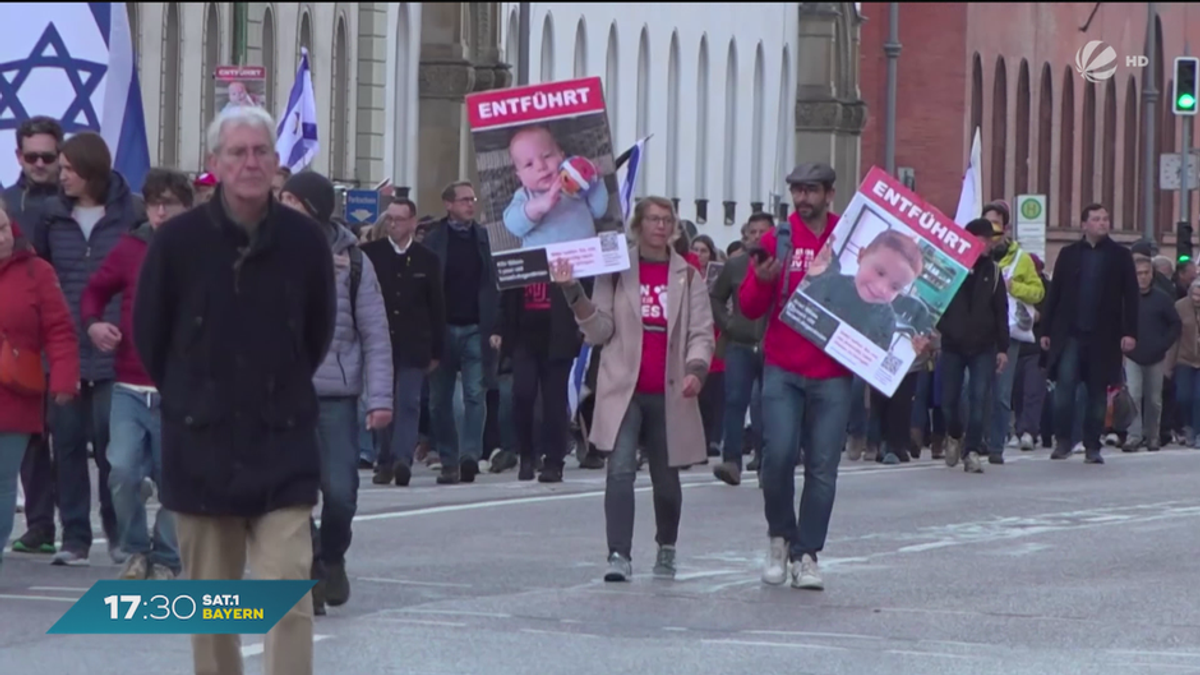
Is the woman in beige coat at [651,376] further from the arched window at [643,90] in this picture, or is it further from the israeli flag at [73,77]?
the arched window at [643,90]

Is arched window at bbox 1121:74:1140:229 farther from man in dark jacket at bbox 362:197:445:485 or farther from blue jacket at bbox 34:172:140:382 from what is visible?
blue jacket at bbox 34:172:140:382

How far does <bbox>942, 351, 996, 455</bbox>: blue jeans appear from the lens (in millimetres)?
22344

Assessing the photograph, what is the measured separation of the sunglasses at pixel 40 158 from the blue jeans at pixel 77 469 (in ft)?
3.77

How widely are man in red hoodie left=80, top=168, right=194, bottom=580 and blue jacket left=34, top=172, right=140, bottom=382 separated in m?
0.74

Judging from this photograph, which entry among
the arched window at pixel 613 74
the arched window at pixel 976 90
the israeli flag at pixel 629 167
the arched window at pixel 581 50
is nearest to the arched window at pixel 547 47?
the arched window at pixel 581 50

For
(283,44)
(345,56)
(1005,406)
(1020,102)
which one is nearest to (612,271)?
(1005,406)

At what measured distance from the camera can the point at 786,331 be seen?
43.9 ft

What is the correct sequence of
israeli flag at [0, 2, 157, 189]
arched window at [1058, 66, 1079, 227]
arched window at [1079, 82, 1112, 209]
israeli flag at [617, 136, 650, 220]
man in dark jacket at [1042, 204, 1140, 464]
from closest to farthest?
1. israeli flag at [0, 2, 157, 189]
2. israeli flag at [617, 136, 650, 220]
3. man in dark jacket at [1042, 204, 1140, 464]
4. arched window at [1058, 66, 1079, 227]
5. arched window at [1079, 82, 1112, 209]

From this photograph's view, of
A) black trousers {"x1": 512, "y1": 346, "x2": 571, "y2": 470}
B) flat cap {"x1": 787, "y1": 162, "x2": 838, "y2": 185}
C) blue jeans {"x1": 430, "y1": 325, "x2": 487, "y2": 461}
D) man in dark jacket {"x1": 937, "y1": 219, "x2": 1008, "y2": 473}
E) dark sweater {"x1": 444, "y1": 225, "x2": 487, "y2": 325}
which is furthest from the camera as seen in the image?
man in dark jacket {"x1": 937, "y1": 219, "x2": 1008, "y2": 473}

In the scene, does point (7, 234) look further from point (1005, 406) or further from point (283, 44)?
point (283, 44)

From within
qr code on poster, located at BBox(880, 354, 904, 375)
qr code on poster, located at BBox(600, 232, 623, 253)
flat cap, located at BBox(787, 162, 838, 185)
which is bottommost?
qr code on poster, located at BBox(880, 354, 904, 375)

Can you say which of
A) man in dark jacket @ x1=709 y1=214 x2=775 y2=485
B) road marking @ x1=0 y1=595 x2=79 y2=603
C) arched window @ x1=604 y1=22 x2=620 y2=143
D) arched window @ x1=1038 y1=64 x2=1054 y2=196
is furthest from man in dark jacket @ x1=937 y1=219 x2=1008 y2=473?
arched window @ x1=1038 y1=64 x2=1054 y2=196

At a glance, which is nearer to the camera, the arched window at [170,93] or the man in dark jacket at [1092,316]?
the man in dark jacket at [1092,316]

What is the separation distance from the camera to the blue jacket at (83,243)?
13438 mm
